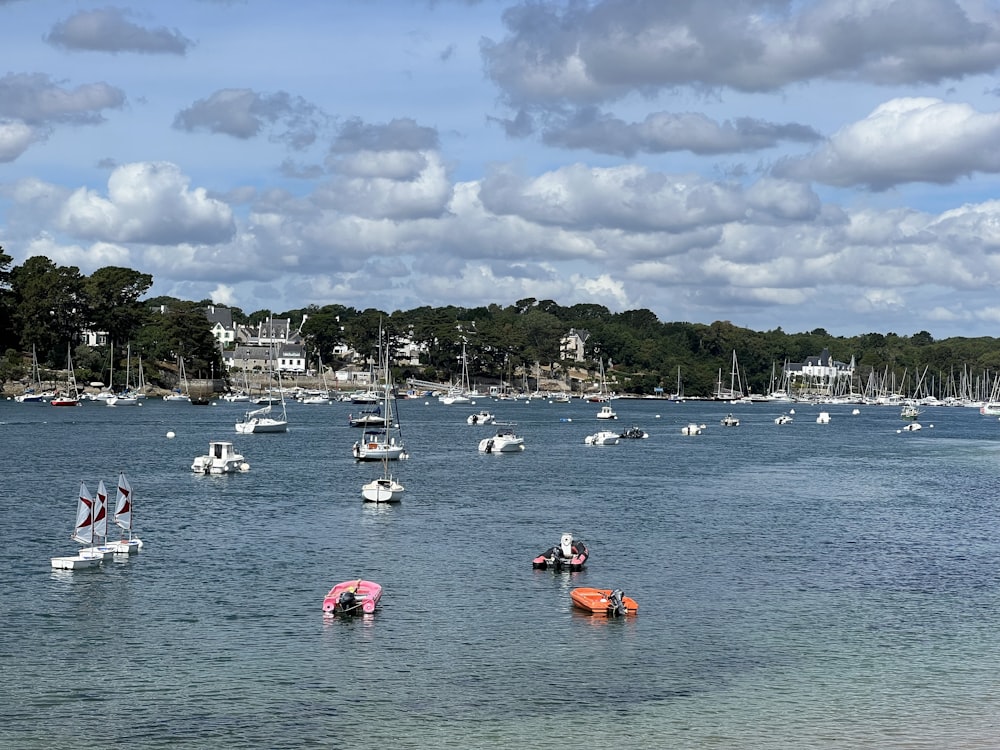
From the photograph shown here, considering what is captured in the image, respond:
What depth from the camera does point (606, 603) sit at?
4872 centimetres

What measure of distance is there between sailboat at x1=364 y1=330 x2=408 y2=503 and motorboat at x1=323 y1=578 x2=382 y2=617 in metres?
37.3

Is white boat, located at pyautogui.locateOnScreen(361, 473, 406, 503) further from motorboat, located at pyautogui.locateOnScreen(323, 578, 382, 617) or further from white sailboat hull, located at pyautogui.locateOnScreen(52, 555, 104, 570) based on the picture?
motorboat, located at pyautogui.locateOnScreen(323, 578, 382, 617)

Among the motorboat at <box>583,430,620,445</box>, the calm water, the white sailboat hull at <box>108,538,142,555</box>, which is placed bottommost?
the calm water

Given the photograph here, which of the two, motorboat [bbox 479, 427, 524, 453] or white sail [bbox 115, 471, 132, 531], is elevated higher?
white sail [bbox 115, 471, 132, 531]

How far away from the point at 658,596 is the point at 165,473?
2603 inches

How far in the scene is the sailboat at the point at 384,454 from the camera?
86.4 meters

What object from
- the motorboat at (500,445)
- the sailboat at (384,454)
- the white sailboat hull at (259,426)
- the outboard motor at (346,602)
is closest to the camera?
the outboard motor at (346,602)

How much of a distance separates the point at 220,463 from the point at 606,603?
64907 millimetres

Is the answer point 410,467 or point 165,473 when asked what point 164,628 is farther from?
point 410,467

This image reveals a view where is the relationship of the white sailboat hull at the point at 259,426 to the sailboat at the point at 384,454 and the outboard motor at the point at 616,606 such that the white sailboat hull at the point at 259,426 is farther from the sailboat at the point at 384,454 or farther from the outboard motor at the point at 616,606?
the outboard motor at the point at 616,606

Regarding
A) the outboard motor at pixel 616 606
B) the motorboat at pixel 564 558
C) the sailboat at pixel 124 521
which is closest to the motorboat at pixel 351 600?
the outboard motor at pixel 616 606

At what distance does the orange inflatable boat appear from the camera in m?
48.6

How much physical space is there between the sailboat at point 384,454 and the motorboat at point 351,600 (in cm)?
3735

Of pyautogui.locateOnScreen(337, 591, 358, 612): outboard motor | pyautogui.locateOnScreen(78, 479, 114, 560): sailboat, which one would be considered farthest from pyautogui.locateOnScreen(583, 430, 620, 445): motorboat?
pyautogui.locateOnScreen(337, 591, 358, 612): outboard motor
